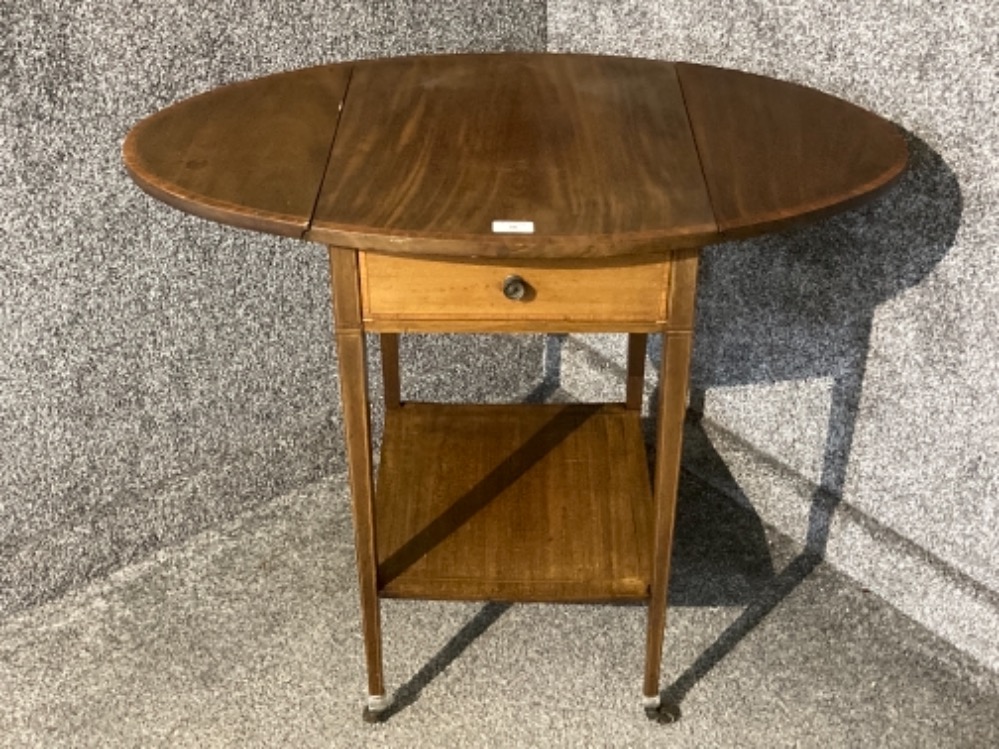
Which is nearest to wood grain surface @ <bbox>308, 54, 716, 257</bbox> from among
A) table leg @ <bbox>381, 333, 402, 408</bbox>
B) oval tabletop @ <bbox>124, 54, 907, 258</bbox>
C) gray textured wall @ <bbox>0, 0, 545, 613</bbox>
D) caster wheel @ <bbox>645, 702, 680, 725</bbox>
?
oval tabletop @ <bbox>124, 54, 907, 258</bbox>

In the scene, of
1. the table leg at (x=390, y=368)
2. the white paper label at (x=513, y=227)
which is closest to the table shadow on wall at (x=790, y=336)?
the table leg at (x=390, y=368)

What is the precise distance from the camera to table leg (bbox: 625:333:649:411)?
1.25m

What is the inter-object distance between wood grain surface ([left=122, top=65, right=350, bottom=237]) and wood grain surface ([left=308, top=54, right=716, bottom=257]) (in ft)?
0.06

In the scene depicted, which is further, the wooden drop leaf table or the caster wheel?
the caster wheel

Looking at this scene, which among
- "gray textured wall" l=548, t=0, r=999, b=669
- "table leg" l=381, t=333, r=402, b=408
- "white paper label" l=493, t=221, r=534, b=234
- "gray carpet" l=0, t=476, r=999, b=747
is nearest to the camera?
"white paper label" l=493, t=221, r=534, b=234

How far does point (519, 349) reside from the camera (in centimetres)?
156

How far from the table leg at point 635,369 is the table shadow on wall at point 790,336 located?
0.11 meters

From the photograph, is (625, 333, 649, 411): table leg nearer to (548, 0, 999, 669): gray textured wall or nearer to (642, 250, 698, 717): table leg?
(548, 0, 999, 669): gray textured wall

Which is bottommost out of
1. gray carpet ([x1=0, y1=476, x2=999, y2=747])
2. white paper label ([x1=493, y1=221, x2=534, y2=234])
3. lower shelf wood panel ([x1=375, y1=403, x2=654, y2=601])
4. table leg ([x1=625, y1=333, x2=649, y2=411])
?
gray carpet ([x1=0, y1=476, x2=999, y2=747])

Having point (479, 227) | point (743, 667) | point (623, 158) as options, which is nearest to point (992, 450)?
point (743, 667)

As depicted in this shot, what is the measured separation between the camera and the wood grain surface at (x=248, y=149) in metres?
0.80

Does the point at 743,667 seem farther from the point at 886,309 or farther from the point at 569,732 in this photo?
the point at 886,309

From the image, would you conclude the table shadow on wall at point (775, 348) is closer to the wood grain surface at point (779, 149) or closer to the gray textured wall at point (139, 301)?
the wood grain surface at point (779, 149)

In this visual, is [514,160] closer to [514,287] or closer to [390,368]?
[514,287]
